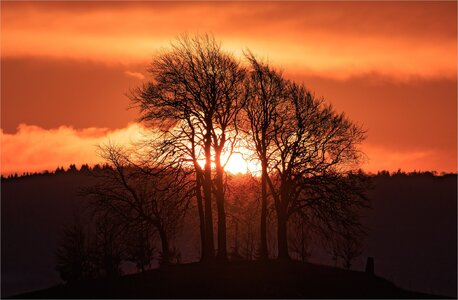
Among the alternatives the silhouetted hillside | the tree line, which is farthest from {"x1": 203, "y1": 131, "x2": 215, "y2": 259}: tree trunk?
the silhouetted hillside

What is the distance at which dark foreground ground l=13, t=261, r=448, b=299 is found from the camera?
4478 centimetres

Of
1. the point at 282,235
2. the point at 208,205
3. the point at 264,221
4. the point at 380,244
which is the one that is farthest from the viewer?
the point at 380,244

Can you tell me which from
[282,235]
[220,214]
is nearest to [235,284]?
[220,214]

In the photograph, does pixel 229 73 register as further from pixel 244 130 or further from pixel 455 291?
pixel 455 291

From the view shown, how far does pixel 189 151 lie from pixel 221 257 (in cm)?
723

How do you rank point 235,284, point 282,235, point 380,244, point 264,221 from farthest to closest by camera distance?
point 380,244 < point 282,235 < point 264,221 < point 235,284

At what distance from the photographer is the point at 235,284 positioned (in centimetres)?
4541

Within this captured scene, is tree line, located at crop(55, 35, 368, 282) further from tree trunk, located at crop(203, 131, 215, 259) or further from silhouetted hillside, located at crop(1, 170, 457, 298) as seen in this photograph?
silhouetted hillside, located at crop(1, 170, 457, 298)

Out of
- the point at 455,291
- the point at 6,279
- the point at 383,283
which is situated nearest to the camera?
the point at 383,283

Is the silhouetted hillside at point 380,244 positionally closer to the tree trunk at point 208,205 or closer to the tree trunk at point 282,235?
the tree trunk at point 282,235

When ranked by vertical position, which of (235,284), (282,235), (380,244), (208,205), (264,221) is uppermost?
(208,205)

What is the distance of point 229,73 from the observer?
169 ft

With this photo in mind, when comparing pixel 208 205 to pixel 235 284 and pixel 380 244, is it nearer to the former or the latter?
pixel 235 284

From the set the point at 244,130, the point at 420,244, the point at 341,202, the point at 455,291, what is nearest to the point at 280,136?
the point at 244,130
